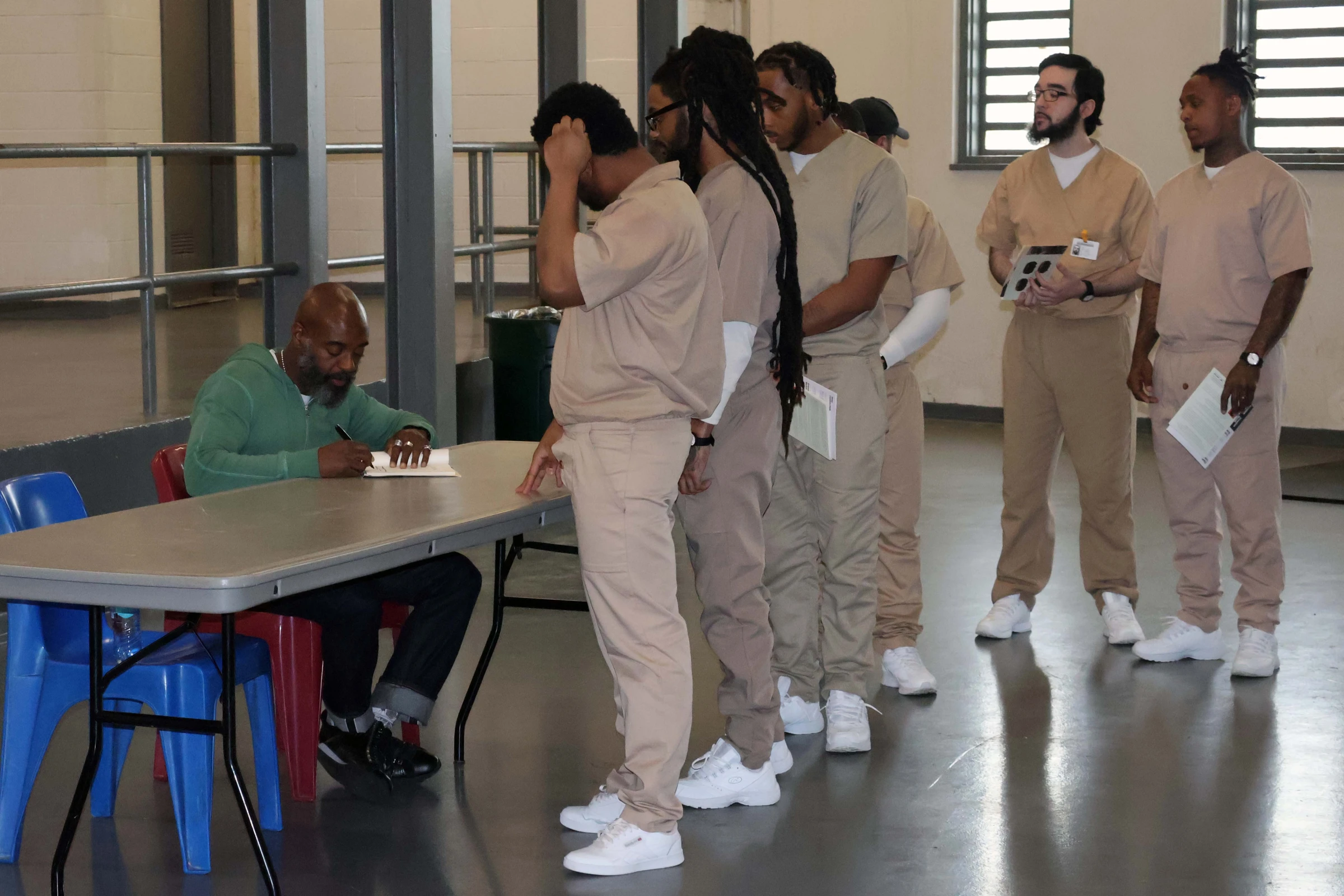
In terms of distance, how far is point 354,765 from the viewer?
3.38 m

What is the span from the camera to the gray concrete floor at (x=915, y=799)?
3.00 m

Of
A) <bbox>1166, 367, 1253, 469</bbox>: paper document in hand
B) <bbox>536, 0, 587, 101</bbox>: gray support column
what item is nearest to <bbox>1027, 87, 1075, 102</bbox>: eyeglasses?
<bbox>1166, 367, 1253, 469</bbox>: paper document in hand

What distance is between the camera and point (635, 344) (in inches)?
112

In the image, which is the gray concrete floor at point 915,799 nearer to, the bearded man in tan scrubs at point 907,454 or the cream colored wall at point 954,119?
the bearded man in tan scrubs at point 907,454

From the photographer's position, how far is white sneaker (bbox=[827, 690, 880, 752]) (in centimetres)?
370

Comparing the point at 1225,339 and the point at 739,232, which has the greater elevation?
the point at 739,232

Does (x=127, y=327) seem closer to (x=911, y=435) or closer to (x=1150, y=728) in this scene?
(x=911, y=435)

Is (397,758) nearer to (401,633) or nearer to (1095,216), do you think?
(401,633)

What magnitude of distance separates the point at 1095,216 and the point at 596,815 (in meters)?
2.49

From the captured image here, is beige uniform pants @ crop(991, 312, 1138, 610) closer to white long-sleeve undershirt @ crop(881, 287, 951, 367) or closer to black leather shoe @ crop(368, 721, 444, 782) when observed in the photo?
white long-sleeve undershirt @ crop(881, 287, 951, 367)

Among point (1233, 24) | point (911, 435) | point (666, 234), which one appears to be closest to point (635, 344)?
point (666, 234)

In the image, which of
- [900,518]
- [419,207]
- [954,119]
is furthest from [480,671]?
[954,119]

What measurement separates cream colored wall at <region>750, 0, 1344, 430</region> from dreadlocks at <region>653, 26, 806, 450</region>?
5274 millimetres

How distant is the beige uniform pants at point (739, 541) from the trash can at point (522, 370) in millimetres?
3546
